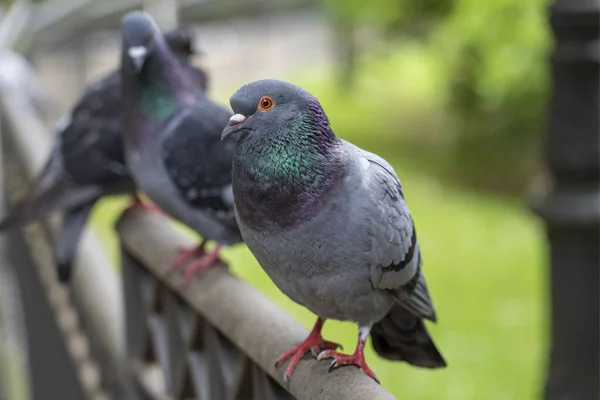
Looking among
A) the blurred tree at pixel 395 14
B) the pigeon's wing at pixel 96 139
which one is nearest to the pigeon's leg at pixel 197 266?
the pigeon's wing at pixel 96 139

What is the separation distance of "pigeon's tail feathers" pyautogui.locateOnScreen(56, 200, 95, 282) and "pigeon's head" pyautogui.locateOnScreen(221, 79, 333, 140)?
67.3 inches

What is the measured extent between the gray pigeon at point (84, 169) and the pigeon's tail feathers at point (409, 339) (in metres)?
1.37

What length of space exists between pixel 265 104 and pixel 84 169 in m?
1.74

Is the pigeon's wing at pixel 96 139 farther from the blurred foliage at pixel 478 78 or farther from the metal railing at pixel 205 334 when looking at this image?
the blurred foliage at pixel 478 78

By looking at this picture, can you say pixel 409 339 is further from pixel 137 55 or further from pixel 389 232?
pixel 137 55

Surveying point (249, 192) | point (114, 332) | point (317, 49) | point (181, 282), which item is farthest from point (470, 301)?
point (317, 49)

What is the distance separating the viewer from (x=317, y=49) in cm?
1891

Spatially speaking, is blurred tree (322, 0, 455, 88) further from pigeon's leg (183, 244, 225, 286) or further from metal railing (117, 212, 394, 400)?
pigeon's leg (183, 244, 225, 286)

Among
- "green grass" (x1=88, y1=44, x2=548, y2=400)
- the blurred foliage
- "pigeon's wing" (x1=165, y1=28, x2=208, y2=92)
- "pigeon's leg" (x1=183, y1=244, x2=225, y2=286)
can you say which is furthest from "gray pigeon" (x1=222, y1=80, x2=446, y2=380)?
the blurred foliage

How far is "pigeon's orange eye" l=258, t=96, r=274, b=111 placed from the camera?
181 cm

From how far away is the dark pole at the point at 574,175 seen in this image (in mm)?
3307

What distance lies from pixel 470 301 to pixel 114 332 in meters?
5.07

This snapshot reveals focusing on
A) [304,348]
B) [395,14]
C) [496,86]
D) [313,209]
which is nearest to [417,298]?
[304,348]

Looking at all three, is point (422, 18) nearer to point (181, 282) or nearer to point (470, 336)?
point (470, 336)
